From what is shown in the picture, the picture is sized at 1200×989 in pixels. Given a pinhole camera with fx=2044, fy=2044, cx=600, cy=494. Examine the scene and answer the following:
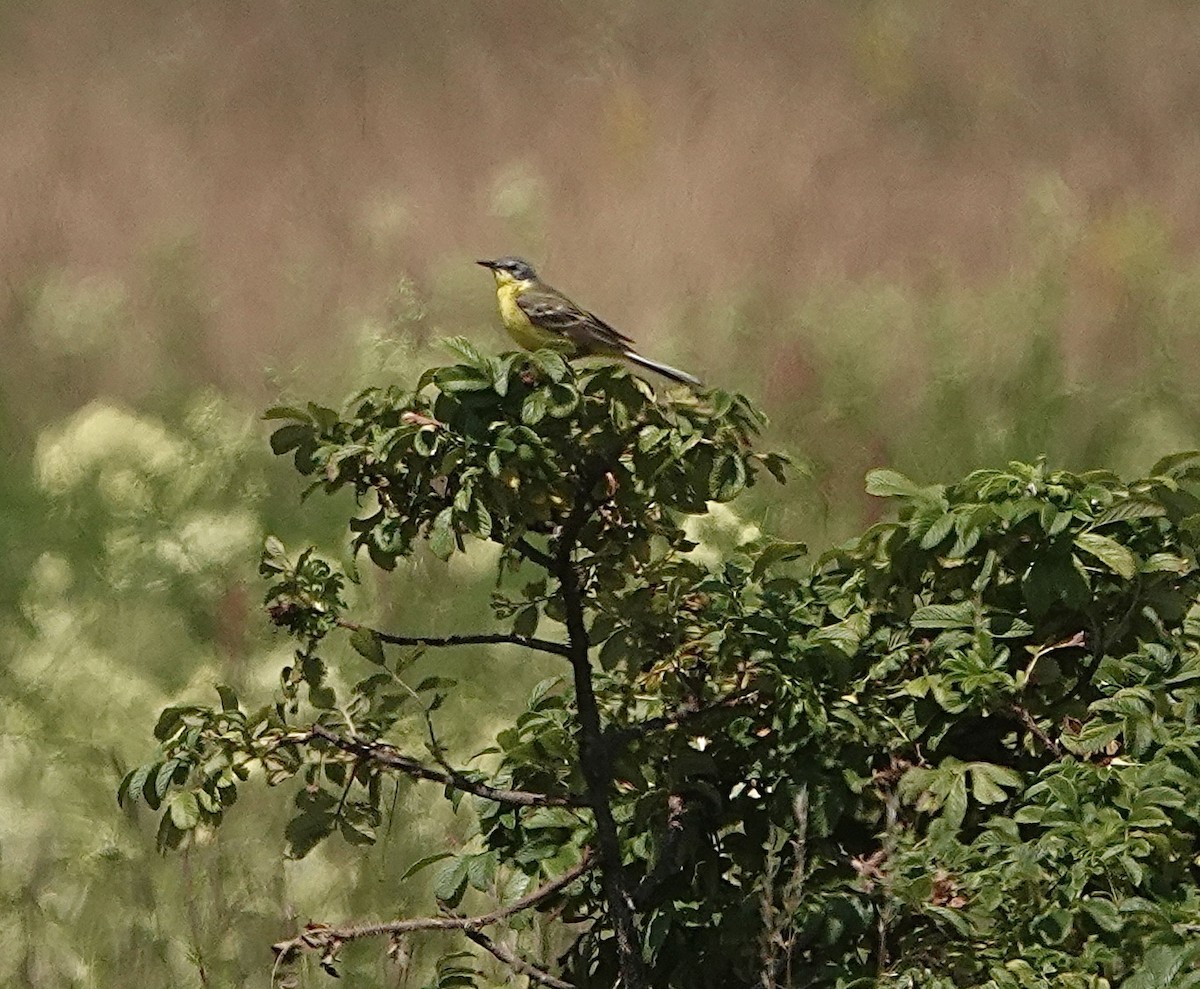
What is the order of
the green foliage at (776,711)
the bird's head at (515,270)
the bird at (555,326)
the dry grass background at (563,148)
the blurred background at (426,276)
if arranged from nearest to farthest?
the green foliage at (776,711)
the bird at (555,326)
the blurred background at (426,276)
the bird's head at (515,270)
the dry grass background at (563,148)

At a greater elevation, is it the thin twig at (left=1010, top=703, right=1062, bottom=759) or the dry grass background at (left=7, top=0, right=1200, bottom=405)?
the dry grass background at (left=7, top=0, right=1200, bottom=405)

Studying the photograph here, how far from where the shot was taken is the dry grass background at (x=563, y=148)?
26.8ft

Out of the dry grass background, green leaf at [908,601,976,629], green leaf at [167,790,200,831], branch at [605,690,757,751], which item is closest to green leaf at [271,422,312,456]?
green leaf at [167,790,200,831]

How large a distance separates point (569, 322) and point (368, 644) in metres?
1.20

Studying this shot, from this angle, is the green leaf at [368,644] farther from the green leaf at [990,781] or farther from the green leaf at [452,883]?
the green leaf at [990,781]

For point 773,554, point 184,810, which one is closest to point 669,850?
point 773,554

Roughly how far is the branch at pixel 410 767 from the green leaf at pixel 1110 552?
2.92ft

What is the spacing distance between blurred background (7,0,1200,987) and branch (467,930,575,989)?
0.78 metres

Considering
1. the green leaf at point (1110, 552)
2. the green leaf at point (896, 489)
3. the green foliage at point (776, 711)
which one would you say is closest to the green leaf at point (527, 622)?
the green foliage at point (776, 711)

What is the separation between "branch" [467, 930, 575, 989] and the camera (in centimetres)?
314

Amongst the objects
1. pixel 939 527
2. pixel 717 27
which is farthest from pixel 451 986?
pixel 717 27

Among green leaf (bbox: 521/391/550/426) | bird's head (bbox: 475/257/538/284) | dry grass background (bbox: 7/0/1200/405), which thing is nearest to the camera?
green leaf (bbox: 521/391/550/426)

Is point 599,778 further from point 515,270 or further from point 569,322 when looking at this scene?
point 515,270

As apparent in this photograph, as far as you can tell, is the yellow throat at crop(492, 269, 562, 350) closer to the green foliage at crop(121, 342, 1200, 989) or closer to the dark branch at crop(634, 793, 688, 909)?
the green foliage at crop(121, 342, 1200, 989)
